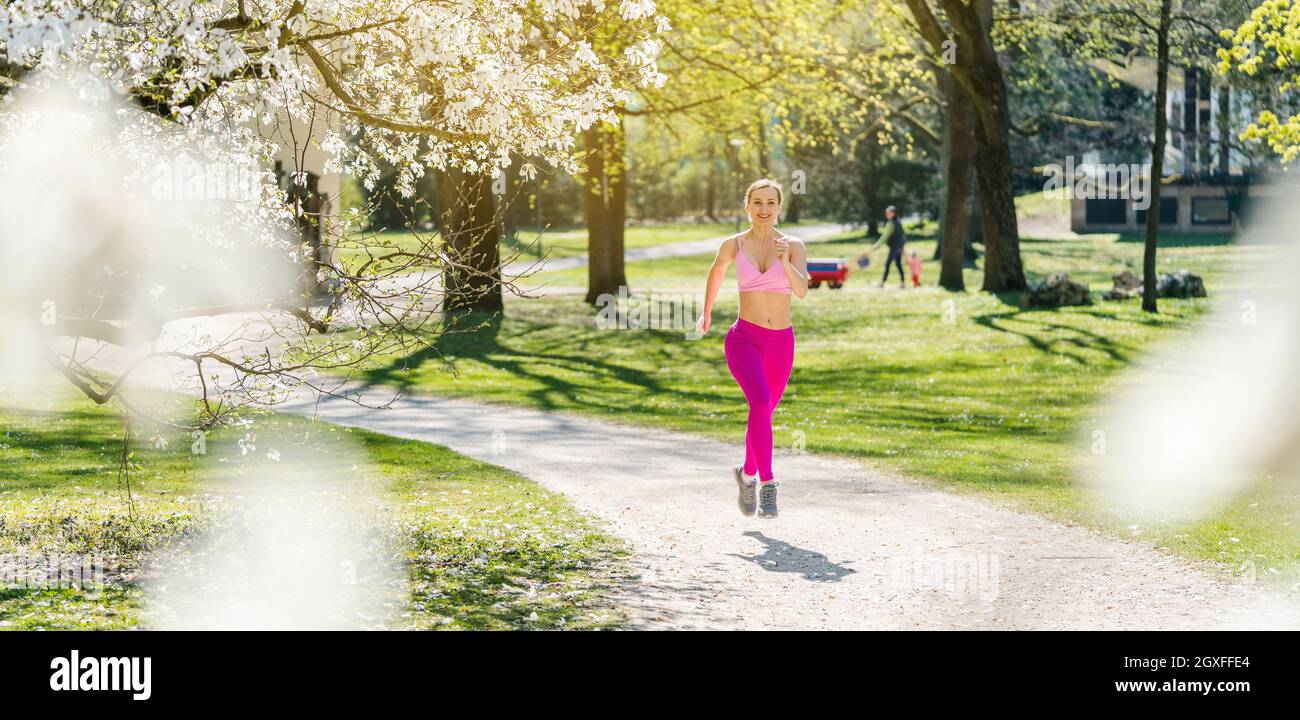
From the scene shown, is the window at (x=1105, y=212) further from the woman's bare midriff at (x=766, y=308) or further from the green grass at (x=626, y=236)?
the woman's bare midriff at (x=766, y=308)

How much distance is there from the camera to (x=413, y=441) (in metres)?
15.1

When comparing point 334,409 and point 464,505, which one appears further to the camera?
point 334,409

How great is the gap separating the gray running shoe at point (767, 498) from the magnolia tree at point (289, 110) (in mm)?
2443

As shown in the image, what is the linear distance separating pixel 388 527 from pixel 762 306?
2.97 metres

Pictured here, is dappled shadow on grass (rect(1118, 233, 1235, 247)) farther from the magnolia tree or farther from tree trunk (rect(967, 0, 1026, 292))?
the magnolia tree

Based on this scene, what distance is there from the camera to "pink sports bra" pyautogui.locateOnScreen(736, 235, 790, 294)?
30.3 feet

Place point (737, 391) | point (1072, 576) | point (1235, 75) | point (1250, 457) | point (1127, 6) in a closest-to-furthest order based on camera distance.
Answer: point (1072, 576) < point (1250, 457) < point (737, 391) < point (1235, 75) < point (1127, 6)

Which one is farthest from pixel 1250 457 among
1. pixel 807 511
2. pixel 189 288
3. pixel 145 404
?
pixel 189 288

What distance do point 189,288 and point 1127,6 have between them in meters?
20.1

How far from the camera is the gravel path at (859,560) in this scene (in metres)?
7.80

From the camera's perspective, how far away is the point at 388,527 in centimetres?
984

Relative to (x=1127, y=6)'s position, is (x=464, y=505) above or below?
below

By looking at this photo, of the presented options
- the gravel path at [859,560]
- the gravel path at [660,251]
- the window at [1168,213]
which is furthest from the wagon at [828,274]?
the window at [1168,213]
